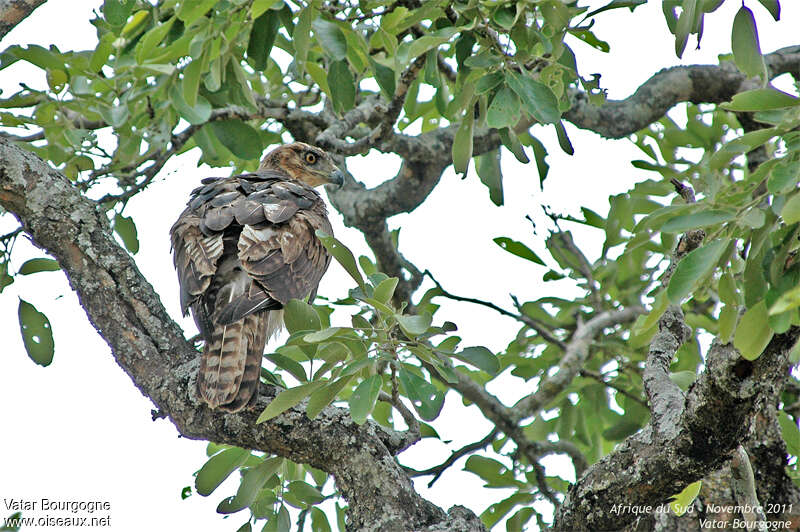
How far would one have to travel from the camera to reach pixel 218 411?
345 centimetres

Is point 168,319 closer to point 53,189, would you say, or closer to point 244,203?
point 53,189

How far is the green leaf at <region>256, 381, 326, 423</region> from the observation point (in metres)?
3.00

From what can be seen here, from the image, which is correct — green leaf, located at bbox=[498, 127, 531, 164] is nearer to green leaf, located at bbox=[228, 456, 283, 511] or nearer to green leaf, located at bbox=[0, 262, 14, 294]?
green leaf, located at bbox=[228, 456, 283, 511]

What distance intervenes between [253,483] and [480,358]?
3.57ft

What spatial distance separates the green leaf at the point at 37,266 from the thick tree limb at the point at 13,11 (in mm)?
1062

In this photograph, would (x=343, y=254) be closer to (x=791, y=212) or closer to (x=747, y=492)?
(x=791, y=212)

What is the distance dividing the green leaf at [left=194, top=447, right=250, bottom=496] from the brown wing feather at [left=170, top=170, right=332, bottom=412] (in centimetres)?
40

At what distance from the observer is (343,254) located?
3135 millimetres

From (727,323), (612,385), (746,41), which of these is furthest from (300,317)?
(612,385)

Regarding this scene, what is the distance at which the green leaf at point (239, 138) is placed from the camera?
4.68 m

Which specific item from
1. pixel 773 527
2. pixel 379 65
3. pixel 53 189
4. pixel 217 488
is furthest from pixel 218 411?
pixel 773 527

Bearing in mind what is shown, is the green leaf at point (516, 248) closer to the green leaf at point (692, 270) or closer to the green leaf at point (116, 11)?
the green leaf at point (116, 11)

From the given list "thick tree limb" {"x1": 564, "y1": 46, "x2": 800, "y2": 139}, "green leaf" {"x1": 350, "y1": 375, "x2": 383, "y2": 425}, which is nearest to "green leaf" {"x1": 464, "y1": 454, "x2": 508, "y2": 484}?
"green leaf" {"x1": 350, "y1": 375, "x2": 383, "y2": 425}

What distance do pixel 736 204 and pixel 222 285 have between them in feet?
7.97
